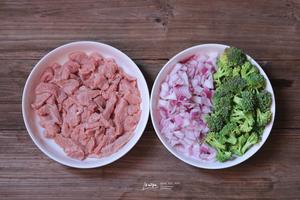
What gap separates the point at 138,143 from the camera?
6.46 feet

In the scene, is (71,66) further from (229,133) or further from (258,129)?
(258,129)

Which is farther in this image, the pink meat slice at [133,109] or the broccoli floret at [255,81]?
the pink meat slice at [133,109]

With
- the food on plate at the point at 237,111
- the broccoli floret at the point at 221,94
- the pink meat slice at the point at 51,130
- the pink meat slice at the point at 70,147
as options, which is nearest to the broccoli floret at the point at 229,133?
the food on plate at the point at 237,111

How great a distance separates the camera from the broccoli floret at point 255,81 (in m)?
1.82

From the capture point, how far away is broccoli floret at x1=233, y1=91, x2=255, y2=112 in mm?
1786

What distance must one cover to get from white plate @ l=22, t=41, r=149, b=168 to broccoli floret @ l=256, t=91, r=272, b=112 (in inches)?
18.2

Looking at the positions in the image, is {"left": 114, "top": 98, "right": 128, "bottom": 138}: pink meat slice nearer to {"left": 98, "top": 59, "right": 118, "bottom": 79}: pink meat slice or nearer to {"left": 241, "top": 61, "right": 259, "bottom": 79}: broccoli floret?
{"left": 98, "top": 59, "right": 118, "bottom": 79}: pink meat slice

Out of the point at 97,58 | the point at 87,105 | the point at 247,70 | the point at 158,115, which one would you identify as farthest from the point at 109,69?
the point at 247,70

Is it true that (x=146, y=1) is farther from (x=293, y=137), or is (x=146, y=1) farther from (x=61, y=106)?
(x=293, y=137)

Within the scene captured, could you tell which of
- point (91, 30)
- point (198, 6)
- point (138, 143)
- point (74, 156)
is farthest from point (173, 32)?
point (74, 156)

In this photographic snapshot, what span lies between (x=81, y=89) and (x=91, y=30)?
287mm

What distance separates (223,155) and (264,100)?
0.28 m

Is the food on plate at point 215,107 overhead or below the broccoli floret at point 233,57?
below

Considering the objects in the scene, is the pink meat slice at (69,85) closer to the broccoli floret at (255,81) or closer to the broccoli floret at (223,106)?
the broccoli floret at (223,106)
